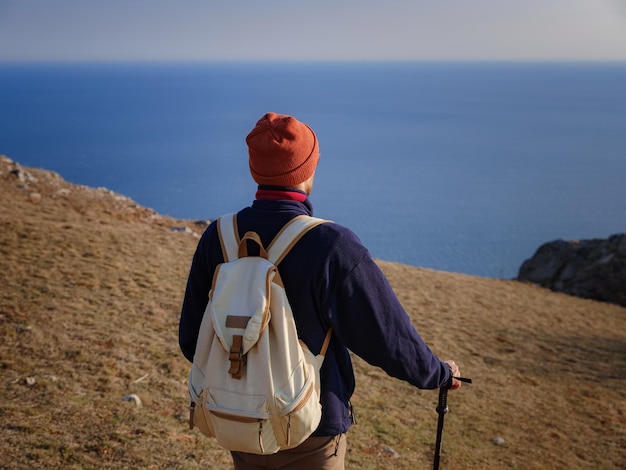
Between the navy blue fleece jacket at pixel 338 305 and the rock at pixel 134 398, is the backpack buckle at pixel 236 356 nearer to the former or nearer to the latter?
the navy blue fleece jacket at pixel 338 305

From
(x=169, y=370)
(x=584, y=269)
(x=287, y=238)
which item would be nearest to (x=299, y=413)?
(x=287, y=238)

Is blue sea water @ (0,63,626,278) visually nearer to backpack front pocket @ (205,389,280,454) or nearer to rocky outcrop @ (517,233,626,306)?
rocky outcrop @ (517,233,626,306)

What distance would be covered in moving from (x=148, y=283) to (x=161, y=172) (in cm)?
8880

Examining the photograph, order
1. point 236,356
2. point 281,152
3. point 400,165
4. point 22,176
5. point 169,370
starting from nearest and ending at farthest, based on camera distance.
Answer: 1. point 236,356
2. point 281,152
3. point 169,370
4. point 22,176
5. point 400,165

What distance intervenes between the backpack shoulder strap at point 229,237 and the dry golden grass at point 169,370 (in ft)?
8.57

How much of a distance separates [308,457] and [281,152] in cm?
118

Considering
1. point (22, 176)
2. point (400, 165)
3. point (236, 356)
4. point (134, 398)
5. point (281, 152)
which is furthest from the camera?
point (400, 165)

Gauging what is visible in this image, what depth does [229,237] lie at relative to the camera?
2285 millimetres

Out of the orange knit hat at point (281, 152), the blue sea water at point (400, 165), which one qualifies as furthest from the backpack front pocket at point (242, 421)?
the blue sea water at point (400, 165)

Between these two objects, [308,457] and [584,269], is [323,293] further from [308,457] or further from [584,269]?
[584,269]

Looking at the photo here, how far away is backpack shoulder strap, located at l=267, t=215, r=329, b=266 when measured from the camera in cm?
217

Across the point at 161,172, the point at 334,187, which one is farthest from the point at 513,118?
the point at 161,172

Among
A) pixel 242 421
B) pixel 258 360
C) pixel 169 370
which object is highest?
pixel 258 360

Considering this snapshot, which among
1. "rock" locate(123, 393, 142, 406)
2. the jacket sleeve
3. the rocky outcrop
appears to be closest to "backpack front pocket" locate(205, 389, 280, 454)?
the jacket sleeve
